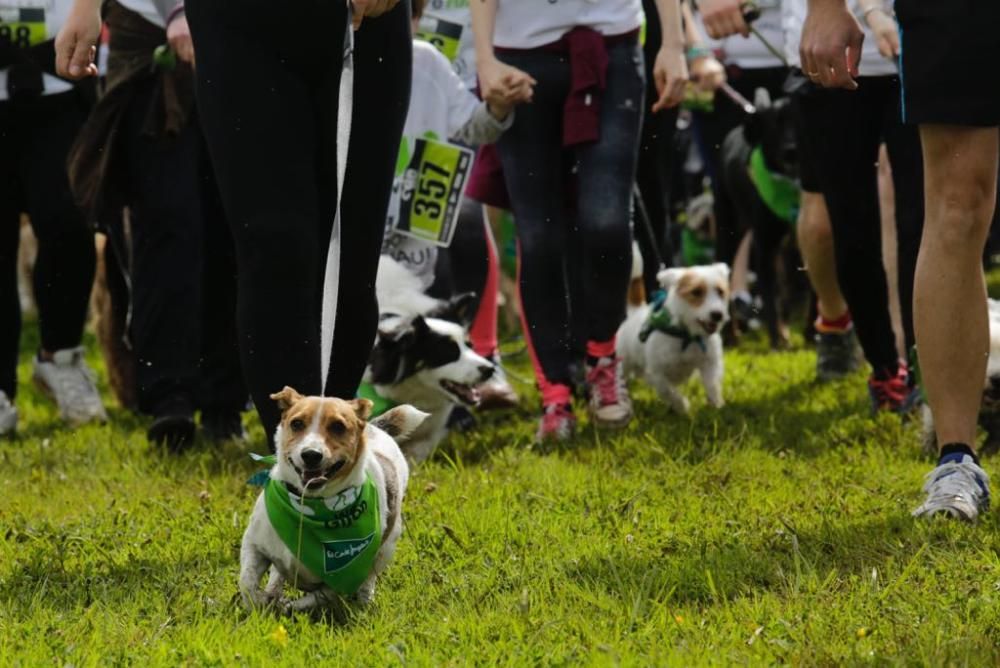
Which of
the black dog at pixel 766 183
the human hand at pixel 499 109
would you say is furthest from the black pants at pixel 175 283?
the black dog at pixel 766 183

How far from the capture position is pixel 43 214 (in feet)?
21.3

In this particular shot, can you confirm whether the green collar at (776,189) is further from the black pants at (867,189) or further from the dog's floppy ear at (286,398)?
the dog's floppy ear at (286,398)

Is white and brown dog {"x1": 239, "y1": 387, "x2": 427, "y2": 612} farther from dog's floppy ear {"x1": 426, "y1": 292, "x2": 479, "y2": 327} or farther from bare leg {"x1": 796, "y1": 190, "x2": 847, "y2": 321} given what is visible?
bare leg {"x1": 796, "y1": 190, "x2": 847, "y2": 321}

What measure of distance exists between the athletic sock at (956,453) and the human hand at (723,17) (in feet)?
5.08

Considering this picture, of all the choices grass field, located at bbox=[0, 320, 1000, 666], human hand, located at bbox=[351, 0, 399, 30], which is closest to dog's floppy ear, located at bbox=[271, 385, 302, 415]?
grass field, located at bbox=[0, 320, 1000, 666]

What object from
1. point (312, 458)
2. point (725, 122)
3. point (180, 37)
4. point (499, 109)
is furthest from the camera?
point (725, 122)

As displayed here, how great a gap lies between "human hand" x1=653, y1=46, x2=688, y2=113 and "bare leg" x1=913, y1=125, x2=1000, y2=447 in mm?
1997

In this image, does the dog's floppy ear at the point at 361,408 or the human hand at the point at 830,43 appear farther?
the human hand at the point at 830,43

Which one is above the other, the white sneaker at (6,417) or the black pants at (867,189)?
the black pants at (867,189)

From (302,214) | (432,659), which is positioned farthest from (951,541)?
(302,214)

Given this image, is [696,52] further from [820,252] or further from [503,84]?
[503,84]

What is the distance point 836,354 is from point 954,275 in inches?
131

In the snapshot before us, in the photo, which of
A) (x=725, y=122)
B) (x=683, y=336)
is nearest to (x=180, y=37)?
(x=683, y=336)

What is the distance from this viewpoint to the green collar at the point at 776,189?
8953 millimetres
